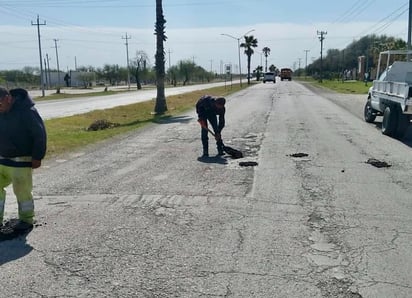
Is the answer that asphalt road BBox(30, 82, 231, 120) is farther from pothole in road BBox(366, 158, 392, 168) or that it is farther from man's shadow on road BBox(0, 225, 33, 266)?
man's shadow on road BBox(0, 225, 33, 266)

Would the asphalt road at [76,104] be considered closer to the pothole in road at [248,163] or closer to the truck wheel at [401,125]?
the pothole in road at [248,163]

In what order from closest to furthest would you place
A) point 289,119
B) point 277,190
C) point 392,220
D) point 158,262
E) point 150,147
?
point 158,262 < point 392,220 < point 277,190 < point 150,147 < point 289,119

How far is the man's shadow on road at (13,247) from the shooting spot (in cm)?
438

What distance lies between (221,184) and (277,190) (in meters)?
0.94

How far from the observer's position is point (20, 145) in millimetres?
5020

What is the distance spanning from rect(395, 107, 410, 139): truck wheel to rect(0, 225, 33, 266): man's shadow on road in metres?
10.7

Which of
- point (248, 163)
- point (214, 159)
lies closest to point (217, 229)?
point (248, 163)

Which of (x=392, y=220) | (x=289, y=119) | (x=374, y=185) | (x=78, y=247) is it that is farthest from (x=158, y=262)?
(x=289, y=119)

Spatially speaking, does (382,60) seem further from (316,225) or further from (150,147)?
(316,225)

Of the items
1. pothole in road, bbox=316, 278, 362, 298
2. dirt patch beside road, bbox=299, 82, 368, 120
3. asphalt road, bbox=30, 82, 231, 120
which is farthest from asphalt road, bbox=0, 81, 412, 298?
asphalt road, bbox=30, 82, 231, 120

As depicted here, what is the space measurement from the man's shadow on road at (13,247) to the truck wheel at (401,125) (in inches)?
423

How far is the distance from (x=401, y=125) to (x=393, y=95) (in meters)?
0.93

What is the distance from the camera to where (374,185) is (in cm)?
723

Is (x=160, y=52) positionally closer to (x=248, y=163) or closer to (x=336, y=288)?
(x=248, y=163)
